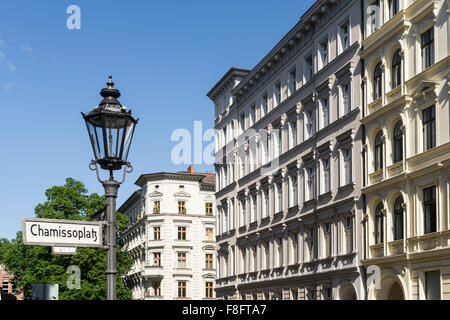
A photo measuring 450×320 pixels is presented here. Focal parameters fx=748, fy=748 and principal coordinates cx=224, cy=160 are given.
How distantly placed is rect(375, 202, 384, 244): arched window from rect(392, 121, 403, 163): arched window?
2.69 metres

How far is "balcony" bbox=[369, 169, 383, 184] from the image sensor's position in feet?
116

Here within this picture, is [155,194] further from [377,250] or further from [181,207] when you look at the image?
[377,250]

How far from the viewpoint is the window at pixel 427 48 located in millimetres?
31359

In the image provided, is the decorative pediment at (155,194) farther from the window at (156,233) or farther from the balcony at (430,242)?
the balcony at (430,242)

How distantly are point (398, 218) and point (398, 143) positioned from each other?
134 inches

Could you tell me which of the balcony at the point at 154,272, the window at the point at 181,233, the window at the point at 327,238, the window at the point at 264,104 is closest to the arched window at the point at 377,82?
the window at the point at 327,238

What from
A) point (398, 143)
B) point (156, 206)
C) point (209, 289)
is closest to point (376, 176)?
point (398, 143)

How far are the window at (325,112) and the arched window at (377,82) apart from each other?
19.5 ft

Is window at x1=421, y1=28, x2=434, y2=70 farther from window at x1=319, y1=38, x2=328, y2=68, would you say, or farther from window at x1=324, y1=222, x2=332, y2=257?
window at x1=324, y1=222, x2=332, y2=257

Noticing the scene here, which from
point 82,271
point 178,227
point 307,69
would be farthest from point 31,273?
point 307,69

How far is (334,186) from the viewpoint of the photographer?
40906 millimetres
